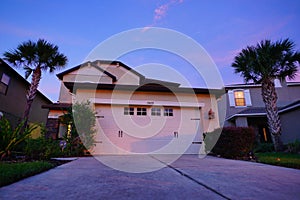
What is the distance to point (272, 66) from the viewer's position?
7.27 m

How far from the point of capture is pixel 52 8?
6.67 meters

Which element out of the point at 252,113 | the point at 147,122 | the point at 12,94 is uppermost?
the point at 12,94

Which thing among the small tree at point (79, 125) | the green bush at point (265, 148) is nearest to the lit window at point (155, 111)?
the small tree at point (79, 125)

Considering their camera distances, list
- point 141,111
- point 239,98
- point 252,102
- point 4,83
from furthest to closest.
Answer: point 239,98
point 252,102
point 4,83
point 141,111

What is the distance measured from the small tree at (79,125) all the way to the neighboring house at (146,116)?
85cm

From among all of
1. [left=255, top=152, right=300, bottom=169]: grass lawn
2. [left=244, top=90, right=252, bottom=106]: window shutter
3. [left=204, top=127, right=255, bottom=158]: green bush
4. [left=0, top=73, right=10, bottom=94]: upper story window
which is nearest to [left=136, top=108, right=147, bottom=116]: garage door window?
[left=204, top=127, right=255, bottom=158]: green bush

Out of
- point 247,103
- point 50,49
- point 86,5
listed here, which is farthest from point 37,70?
point 247,103

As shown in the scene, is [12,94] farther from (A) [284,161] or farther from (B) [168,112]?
(A) [284,161]

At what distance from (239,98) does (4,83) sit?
15624 millimetres

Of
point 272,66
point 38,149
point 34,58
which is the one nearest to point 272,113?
A: point 272,66

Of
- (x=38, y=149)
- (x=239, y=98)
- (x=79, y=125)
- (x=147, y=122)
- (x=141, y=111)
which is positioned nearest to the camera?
(x=38, y=149)

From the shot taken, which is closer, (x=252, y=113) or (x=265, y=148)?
(x=265, y=148)

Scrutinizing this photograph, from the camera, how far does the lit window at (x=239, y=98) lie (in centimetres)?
1221

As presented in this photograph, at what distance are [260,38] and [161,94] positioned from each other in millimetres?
5535
